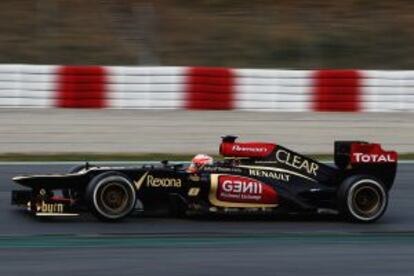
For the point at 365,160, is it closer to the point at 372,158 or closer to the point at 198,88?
the point at 372,158

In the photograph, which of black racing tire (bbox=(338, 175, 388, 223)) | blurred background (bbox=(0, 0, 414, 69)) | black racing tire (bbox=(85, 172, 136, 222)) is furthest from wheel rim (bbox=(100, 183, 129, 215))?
blurred background (bbox=(0, 0, 414, 69))

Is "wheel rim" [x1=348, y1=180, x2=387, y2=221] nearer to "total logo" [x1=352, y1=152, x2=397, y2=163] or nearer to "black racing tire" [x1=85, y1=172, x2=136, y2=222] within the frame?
"total logo" [x1=352, y1=152, x2=397, y2=163]

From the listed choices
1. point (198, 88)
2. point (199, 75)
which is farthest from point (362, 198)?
point (198, 88)

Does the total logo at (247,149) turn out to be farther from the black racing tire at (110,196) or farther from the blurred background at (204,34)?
the blurred background at (204,34)

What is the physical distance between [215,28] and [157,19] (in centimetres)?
130

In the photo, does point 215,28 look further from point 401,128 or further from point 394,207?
point 394,207

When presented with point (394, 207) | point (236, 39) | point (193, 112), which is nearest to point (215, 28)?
point (236, 39)

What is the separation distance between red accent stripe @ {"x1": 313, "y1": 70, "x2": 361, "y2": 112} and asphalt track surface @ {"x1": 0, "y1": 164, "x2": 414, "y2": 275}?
26.4 feet

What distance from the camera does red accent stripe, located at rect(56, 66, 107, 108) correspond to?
15.9 metres

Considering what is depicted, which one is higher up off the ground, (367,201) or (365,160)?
(365,160)

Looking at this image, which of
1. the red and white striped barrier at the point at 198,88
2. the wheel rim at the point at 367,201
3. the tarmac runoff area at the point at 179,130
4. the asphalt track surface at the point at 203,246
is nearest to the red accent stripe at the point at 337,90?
the red and white striped barrier at the point at 198,88

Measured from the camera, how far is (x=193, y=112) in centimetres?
1644

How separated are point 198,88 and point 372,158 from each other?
8334 mm

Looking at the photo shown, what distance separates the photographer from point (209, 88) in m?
16.3
